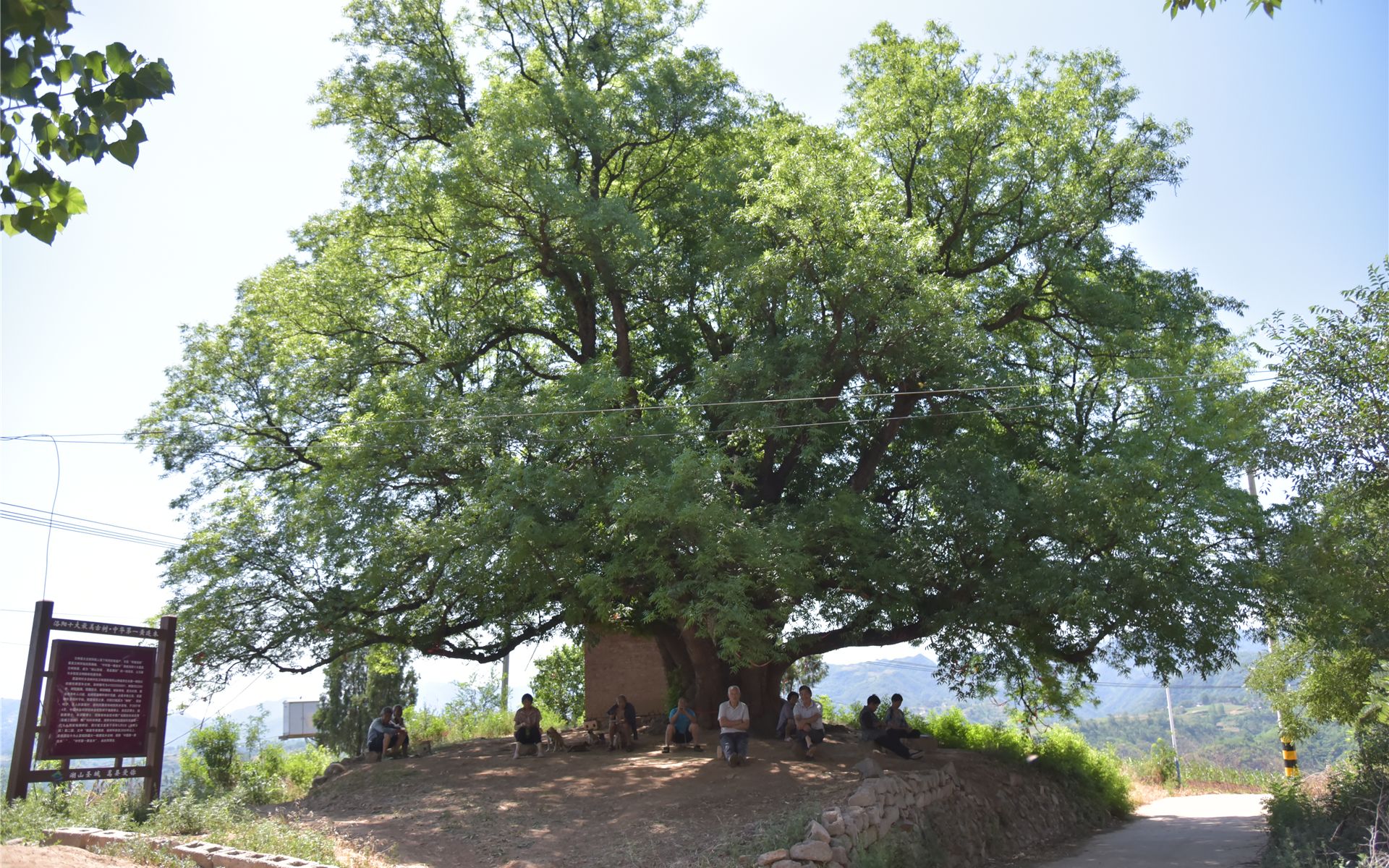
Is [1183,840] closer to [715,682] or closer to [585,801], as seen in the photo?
[715,682]

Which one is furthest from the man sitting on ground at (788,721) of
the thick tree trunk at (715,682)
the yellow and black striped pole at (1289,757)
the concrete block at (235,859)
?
the yellow and black striped pole at (1289,757)

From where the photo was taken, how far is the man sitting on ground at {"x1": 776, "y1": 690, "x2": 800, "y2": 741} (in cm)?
1473

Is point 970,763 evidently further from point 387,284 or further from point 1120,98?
point 387,284

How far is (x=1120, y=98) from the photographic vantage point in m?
16.2

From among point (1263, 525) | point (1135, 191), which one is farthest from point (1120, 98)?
point (1263, 525)

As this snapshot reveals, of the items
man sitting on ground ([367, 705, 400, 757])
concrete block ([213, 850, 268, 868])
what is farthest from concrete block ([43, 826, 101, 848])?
man sitting on ground ([367, 705, 400, 757])

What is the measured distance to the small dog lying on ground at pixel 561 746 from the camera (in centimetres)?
Result: 1534

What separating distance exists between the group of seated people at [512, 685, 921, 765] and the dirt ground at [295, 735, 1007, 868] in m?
0.23

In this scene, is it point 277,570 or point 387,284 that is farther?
point 387,284

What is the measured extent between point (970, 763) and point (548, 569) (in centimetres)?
719

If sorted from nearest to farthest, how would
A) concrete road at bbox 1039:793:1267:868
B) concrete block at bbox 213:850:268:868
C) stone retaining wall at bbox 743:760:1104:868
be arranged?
concrete block at bbox 213:850:268:868
stone retaining wall at bbox 743:760:1104:868
concrete road at bbox 1039:793:1267:868

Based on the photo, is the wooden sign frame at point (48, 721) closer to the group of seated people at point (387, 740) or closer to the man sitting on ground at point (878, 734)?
the group of seated people at point (387, 740)

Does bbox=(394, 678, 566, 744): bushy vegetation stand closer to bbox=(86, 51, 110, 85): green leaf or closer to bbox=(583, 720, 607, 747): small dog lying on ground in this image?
bbox=(583, 720, 607, 747): small dog lying on ground

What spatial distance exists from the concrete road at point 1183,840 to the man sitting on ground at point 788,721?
4.08 metres
